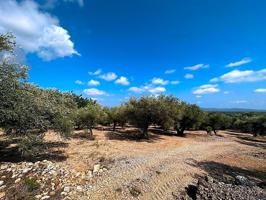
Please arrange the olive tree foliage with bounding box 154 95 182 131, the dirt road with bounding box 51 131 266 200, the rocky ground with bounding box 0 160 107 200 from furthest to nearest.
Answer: the olive tree foliage with bounding box 154 95 182 131, the dirt road with bounding box 51 131 266 200, the rocky ground with bounding box 0 160 107 200

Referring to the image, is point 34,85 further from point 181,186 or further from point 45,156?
point 181,186

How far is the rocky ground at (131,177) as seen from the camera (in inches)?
507

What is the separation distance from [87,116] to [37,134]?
13.6 meters

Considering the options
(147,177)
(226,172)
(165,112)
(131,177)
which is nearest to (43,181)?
(131,177)

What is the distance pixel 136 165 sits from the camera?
1738 centimetres

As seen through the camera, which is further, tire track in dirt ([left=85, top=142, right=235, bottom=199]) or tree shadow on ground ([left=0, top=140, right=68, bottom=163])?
tree shadow on ground ([left=0, top=140, right=68, bottom=163])

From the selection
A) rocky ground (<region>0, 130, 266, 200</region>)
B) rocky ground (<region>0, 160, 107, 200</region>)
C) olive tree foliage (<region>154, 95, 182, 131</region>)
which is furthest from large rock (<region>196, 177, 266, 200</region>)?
olive tree foliage (<region>154, 95, 182, 131</region>)

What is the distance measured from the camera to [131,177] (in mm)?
15102

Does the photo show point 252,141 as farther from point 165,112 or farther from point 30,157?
point 30,157

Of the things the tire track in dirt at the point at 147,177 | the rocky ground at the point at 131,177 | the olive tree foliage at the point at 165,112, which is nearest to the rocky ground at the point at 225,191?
the rocky ground at the point at 131,177

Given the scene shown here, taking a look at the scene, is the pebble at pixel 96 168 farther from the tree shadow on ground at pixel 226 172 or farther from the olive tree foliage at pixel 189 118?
the olive tree foliage at pixel 189 118

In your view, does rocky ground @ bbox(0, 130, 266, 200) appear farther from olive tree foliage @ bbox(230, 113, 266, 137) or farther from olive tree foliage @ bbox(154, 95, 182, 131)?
olive tree foliage @ bbox(230, 113, 266, 137)

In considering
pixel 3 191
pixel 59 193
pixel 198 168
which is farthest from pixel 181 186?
pixel 3 191

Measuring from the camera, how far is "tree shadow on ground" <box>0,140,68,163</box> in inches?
731
